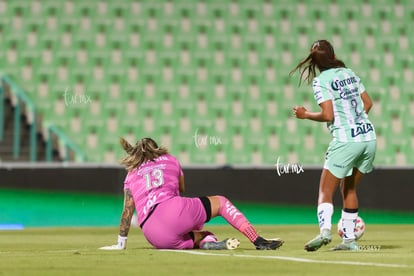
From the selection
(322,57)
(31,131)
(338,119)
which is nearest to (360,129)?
(338,119)

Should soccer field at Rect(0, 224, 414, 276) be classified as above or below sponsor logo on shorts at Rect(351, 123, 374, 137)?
below

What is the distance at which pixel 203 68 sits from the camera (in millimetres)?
20328

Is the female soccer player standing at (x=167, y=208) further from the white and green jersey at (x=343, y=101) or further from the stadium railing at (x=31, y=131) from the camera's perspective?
the stadium railing at (x=31, y=131)

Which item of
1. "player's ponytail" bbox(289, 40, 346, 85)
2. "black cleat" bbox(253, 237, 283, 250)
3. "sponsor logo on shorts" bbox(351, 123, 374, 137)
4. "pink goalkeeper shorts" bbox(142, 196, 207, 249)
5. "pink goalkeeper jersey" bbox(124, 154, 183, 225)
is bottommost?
"black cleat" bbox(253, 237, 283, 250)

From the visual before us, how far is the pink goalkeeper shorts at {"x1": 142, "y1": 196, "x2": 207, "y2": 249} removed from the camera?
883 centimetres

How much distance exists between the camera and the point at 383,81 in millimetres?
20812

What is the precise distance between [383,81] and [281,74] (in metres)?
2.21

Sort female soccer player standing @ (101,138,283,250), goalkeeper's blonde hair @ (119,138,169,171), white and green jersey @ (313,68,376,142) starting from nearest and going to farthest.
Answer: white and green jersey @ (313,68,376,142) < female soccer player standing @ (101,138,283,250) < goalkeeper's blonde hair @ (119,138,169,171)

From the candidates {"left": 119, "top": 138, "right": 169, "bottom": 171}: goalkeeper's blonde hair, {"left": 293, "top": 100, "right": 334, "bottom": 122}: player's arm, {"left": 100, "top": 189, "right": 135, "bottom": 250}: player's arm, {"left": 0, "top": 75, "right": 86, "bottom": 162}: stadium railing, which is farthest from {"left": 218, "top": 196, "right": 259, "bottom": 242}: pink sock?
{"left": 0, "top": 75, "right": 86, "bottom": 162}: stadium railing

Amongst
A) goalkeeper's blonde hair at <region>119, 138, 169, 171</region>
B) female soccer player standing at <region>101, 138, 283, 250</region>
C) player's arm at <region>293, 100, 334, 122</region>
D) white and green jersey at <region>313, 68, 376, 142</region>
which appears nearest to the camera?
player's arm at <region>293, 100, 334, 122</region>

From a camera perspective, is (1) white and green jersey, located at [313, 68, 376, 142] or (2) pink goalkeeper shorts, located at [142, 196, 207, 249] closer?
(1) white and green jersey, located at [313, 68, 376, 142]

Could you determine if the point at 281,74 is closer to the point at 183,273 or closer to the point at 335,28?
the point at 335,28

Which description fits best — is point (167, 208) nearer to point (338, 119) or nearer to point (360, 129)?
point (338, 119)

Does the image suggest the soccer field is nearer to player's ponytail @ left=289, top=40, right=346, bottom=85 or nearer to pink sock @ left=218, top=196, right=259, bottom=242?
pink sock @ left=218, top=196, right=259, bottom=242
